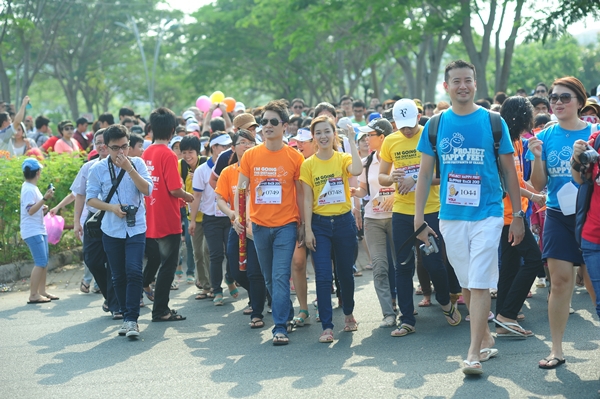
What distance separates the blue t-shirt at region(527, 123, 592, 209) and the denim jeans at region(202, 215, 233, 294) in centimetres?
453

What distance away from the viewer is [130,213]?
320 inches

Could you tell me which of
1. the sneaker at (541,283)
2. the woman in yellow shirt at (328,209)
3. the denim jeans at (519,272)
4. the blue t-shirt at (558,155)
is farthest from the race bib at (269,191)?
the sneaker at (541,283)

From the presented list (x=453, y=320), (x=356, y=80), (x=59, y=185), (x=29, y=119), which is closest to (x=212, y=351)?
(x=453, y=320)

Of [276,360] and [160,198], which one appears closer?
[276,360]

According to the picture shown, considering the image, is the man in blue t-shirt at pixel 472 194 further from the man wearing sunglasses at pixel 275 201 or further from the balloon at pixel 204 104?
the balloon at pixel 204 104

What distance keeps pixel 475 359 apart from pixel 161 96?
53397mm

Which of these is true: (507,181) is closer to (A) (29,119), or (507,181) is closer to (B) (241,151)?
(B) (241,151)

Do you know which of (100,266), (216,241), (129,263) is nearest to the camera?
(129,263)

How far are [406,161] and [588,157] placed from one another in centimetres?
243

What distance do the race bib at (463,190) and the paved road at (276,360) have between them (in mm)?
1207

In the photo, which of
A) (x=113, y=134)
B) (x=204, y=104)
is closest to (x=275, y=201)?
(x=113, y=134)

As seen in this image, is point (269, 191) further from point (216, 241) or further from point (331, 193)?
point (216, 241)

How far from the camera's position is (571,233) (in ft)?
20.1

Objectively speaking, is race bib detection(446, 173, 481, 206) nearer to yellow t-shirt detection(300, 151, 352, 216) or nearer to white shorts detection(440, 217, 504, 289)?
white shorts detection(440, 217, 504, 289)
